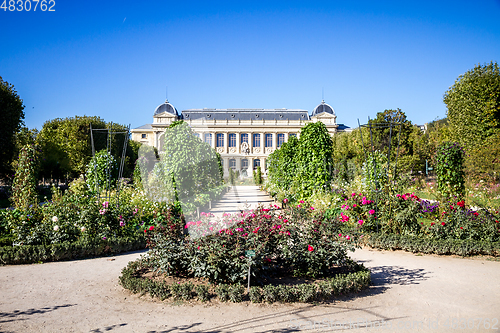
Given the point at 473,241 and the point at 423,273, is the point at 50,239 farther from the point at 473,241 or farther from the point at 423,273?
the point at 473,241

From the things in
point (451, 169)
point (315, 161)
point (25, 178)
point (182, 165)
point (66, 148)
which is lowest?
point (25, 178)

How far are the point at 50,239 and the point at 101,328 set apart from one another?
363 centimetres

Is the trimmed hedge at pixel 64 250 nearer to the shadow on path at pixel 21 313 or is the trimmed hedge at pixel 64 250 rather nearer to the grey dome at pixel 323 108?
the shadow on path at pixel 21 313

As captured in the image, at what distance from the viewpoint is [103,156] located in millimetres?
11227

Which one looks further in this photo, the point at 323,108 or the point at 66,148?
the point at 323,108

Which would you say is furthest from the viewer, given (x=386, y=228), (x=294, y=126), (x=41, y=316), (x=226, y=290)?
(x=294, y=126)

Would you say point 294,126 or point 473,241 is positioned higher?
point 294,126

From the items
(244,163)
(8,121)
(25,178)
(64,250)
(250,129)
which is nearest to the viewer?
(64,250)

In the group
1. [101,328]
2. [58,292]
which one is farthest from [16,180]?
[101,328]

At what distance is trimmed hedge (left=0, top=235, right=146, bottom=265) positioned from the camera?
554 cm

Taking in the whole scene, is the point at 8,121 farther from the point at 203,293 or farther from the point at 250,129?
the point at 250,129

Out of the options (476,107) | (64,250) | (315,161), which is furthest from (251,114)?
(64,250)

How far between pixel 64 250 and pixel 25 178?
373cm

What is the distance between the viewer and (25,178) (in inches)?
328
